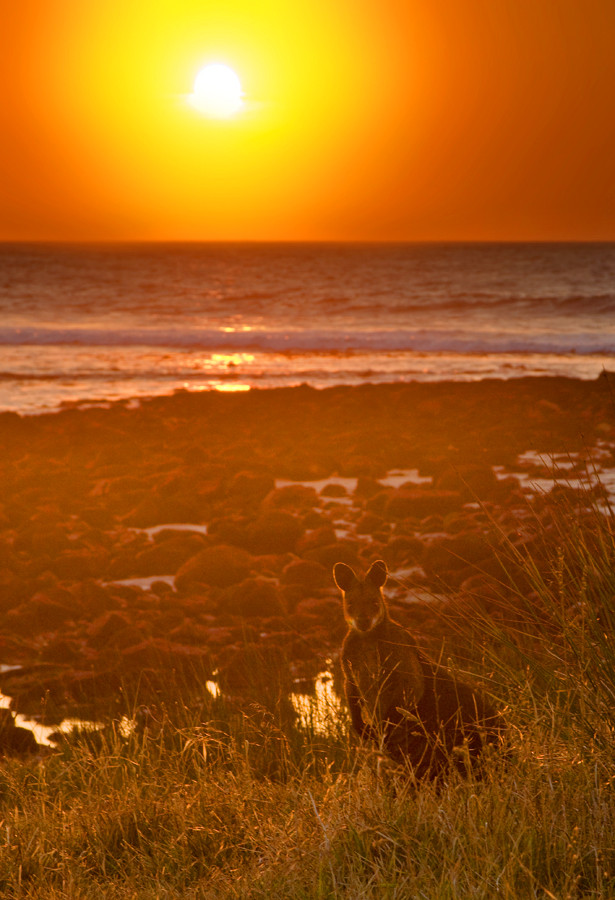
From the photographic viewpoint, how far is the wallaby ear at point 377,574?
3488mm

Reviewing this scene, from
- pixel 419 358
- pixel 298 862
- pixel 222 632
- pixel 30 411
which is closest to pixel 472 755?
pixel 298 862

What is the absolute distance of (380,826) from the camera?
2.84 m

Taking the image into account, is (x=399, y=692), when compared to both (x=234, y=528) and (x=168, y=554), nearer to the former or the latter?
(x=168, y=554)

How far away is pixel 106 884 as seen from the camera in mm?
2986

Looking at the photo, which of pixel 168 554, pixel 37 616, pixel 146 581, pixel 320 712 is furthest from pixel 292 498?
pixel 320 712

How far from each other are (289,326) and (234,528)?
27.4m

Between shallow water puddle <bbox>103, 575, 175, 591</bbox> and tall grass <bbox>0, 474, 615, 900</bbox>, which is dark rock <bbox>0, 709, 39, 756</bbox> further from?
shallow water puddle <bbox>103, 575, 175, 591</bbox>

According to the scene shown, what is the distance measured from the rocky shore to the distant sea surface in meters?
3.17

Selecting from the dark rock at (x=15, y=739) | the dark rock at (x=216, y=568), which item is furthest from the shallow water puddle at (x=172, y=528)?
the dark rock at (x=15, y=739)

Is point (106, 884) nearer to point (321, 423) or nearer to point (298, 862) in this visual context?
point (298, 862)

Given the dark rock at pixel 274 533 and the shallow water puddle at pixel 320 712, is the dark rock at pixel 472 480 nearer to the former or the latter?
the dark rock at pixel 274 533

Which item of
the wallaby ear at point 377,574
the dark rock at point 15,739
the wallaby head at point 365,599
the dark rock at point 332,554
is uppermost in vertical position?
the wallaby ear at point 377,574

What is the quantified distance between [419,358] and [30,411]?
13443 mm

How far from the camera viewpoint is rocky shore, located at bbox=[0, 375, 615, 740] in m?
5.97
